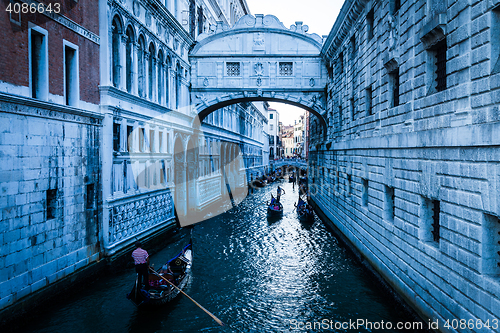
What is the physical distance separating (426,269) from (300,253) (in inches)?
273

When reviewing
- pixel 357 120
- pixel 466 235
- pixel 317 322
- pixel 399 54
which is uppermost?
pixel 399 54

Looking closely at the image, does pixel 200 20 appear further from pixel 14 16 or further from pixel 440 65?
pixel 440 65

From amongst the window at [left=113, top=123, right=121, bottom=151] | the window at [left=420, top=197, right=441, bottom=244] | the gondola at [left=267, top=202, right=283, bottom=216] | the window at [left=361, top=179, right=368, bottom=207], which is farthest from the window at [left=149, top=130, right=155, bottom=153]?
the window at [left=420, top=197, right=441, bottom=244]

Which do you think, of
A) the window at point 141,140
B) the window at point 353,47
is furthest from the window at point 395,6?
the window at point 141,140

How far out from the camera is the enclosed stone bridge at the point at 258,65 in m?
19.5

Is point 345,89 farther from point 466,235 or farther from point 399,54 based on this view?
point 466,235

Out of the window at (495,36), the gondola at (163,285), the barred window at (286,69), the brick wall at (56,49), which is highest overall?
the barred window at (286,69)

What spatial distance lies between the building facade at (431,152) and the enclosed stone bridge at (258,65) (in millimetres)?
6777

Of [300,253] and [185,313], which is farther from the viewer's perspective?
[300,253]

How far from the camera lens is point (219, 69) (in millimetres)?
19875

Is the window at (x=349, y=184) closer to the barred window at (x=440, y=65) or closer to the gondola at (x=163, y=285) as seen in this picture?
the gondola at (x=163, y=285)

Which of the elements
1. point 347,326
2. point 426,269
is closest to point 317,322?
point 347,326

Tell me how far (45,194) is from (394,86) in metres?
9.08

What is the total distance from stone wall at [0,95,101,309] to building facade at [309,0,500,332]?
8083 millimetres
